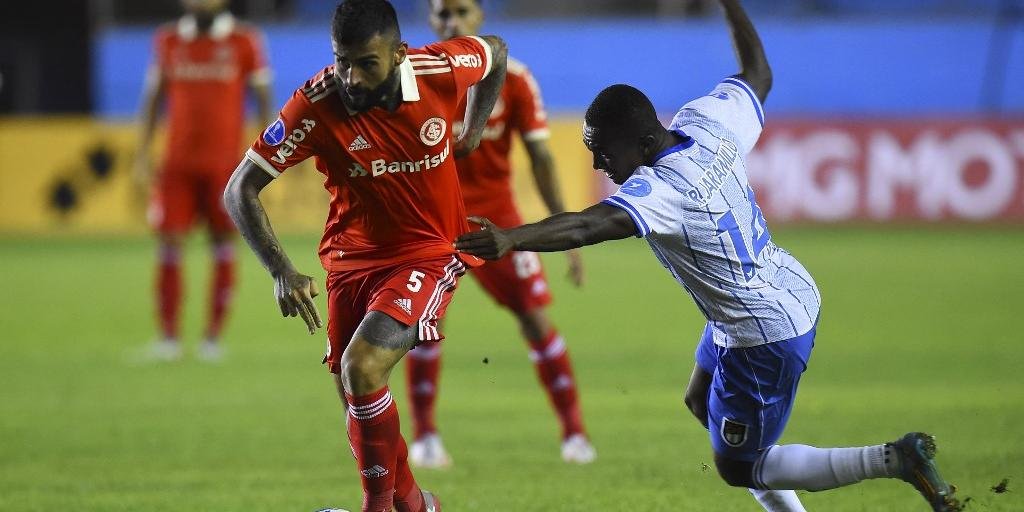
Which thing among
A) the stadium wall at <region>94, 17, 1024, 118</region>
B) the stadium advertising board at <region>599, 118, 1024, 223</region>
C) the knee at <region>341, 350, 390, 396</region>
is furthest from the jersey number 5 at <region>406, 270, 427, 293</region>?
the stadium wall at <region>94, 17, 1024, 118</region>

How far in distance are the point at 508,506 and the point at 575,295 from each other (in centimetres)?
905

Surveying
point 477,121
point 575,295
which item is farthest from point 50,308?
point 477,121

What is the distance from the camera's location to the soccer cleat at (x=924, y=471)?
16.1 ft

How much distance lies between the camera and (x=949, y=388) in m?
9.52

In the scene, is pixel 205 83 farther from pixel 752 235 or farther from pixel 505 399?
pixel 752 235

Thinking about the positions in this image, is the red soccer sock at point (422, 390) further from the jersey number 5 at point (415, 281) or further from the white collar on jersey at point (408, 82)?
the white collar on jersey at point (408, 82)

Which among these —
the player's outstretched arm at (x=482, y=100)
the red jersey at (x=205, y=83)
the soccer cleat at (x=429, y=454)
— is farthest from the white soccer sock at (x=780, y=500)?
the red jersey at (x=205, y=83)

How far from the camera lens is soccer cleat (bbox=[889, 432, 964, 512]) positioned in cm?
491

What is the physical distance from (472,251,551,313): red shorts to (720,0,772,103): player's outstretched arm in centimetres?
206

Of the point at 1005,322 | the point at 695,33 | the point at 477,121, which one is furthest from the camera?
the point at 695,33

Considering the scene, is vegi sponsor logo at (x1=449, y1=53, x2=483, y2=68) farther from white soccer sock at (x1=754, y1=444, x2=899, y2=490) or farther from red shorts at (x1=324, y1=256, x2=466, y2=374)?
white soccer sock at (x1=754, y1=444, x2=899, y2=490)

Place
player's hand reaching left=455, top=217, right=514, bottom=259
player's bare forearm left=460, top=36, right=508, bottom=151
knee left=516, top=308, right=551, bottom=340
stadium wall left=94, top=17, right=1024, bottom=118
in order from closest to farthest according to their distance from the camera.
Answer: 1. player's hand reaching left=455, top=217, right=514, bottom=259
2. player's bare forearm left=460, top=36, right=508, bottom=151
3. knee left=516, top=308, right=551, bottom=340
4. stadium wall left=94, top=17, right=1024, bottom=118

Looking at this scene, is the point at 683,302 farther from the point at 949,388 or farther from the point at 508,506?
the point at 508,506

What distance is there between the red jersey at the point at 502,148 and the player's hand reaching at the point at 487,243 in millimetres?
2939
